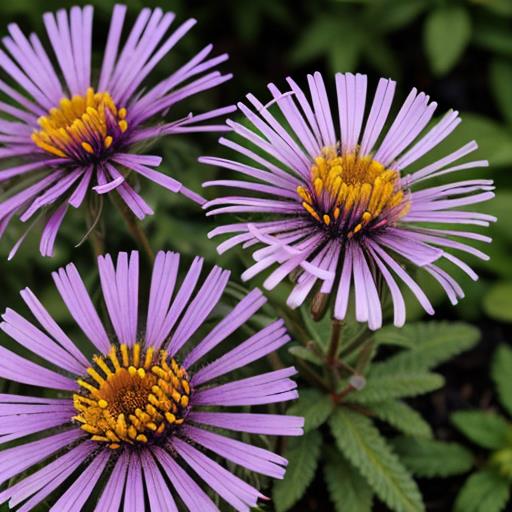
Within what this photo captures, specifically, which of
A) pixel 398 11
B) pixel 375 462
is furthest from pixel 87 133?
pixel 398 11

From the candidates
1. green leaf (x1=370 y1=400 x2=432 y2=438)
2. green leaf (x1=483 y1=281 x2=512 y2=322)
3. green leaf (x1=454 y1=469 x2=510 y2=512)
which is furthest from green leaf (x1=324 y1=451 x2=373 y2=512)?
green leaf (x1=483 y1=281 x2=512 y2=322)

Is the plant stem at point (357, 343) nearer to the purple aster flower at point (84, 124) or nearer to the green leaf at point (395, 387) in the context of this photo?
the green leaf at point (395, 387)

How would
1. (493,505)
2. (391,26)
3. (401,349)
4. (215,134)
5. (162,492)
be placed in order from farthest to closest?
(215,134) → (391,26) → (401,349) → (493,505) → (162,492)

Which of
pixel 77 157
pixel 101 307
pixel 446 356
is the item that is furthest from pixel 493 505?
pixel 77 157

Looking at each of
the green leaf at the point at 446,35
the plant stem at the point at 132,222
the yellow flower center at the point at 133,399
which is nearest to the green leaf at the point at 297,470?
the yellow flower center at the point at 133,399

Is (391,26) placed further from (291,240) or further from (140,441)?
(140,441)
